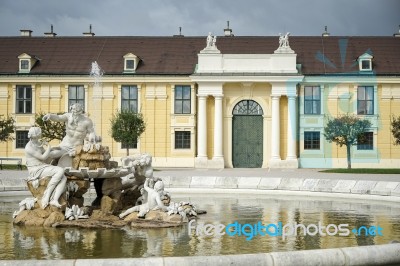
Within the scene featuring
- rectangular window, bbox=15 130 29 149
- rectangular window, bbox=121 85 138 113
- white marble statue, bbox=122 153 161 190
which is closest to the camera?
white marble statue, bbox=122 153 161 190

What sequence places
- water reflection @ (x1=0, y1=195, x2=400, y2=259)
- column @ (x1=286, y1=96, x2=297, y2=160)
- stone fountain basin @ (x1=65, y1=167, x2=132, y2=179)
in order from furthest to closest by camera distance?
column @ (x1=286, y1=96, x2=297, y2=160) < stone fountain basin @ (x1=65, y1=167, x2=132, y2=179) < water reflection @ (x1=0, y1=195, x2=400, y2=259)

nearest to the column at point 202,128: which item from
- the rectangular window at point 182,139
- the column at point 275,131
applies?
the rectangular window at point 182,139

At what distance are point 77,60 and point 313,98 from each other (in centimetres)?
1816

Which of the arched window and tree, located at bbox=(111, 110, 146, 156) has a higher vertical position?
the arched window

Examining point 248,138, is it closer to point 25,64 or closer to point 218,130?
point 218,130

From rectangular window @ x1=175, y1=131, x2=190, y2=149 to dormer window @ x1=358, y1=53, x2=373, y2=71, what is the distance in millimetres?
13782

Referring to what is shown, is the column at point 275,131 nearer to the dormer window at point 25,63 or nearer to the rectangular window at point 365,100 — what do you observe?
the rectangular window at point 365,100

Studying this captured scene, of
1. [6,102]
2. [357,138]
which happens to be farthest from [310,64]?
[6,102]

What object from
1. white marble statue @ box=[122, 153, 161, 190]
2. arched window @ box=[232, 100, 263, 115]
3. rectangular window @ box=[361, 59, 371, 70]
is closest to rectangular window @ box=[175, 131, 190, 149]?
arched window @ box=[232, 100, 263, 115]

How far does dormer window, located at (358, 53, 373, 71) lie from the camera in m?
48.3

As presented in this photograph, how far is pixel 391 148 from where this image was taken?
47531 millimetres

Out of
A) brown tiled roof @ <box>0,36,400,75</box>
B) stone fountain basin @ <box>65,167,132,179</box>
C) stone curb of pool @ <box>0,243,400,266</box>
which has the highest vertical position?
brown tiled roof @ <box>0,36,400,75</box>

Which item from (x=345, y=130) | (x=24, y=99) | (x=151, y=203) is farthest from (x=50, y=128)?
(x=151, y=203)

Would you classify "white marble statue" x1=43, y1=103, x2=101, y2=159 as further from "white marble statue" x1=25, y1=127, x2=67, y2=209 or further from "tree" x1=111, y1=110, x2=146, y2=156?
"tree" x1=111, y1=110, x2=146, y2=156
